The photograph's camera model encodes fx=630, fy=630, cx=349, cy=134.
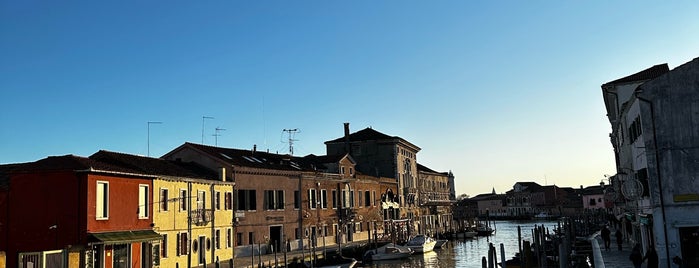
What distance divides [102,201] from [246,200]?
11.2 meters

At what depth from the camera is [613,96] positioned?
3206cm

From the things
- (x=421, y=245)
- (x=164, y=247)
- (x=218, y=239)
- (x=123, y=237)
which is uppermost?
(x=123, y=237)

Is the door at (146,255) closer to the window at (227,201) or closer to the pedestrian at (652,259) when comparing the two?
the window at (227,201)

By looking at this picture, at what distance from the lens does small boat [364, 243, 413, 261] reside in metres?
38.9

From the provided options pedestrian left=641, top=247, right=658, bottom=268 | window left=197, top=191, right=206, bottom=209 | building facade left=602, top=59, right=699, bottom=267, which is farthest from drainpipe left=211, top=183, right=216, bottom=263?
pedestrian left=641, top=247, right=658, bottom=268

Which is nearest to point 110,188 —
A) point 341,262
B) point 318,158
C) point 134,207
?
point 134,207

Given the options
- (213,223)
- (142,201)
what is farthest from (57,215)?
(213,223)

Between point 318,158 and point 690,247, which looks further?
point 318,158

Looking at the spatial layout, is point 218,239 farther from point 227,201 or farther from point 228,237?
point 227,201

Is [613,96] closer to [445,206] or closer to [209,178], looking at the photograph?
[209,178]

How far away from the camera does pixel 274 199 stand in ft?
118

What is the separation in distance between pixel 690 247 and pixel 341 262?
18446 millimetres

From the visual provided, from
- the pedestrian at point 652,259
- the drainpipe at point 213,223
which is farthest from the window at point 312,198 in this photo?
the pedestrian at point 652,259

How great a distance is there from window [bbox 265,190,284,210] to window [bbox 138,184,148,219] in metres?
10.2
